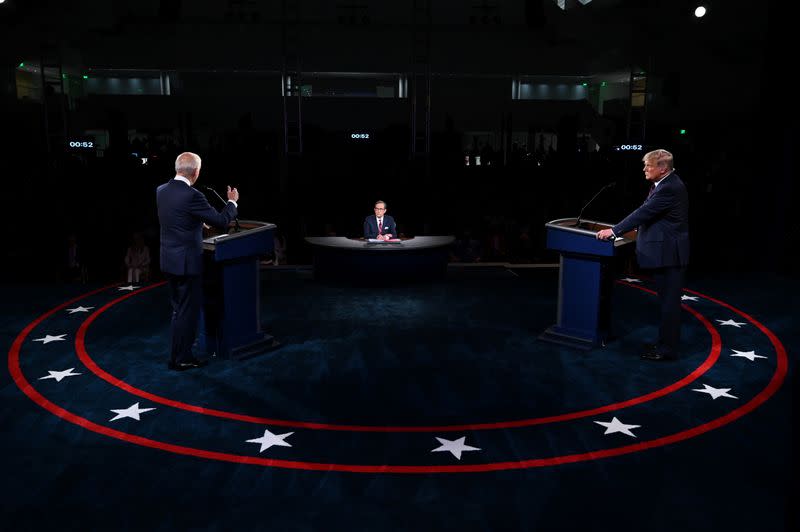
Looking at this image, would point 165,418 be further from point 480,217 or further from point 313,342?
point 480,217

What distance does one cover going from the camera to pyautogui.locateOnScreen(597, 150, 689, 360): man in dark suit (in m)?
5.06

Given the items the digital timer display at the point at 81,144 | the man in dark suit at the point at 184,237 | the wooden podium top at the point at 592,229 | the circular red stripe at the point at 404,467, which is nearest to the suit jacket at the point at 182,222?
the man in dark suit at the point at 184,237

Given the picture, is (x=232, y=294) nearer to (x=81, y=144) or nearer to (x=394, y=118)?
(x=81, y=144)

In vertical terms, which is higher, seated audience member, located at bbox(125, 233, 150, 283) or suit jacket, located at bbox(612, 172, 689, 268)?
suit jacket, located at bbox(612, 172, 689, 268)

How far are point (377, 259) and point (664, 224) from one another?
12.9ft

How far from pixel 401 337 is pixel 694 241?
20.8 feet

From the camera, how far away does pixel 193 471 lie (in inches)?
135

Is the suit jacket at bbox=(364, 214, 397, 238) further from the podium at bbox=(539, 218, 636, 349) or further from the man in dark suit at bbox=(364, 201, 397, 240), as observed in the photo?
the podium at bbox=(539, 218, 636, 349)

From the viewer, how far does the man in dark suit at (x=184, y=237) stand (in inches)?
187

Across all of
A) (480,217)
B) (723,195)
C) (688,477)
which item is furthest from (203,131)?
(688,477)

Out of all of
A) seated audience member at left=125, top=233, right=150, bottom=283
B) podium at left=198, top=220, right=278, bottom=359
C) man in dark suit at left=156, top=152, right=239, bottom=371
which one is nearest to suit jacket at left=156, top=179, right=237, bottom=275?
man in dark suit at left=156, top=152, right=239, bottom=371

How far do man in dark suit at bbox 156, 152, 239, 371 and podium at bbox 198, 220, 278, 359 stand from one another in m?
0.22

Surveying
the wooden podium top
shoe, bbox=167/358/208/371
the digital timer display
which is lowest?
shoe, bbox=167/358/208/371

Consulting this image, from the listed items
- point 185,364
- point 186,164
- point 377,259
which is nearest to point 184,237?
point 186,164
